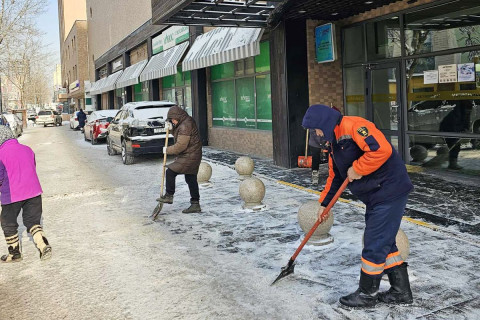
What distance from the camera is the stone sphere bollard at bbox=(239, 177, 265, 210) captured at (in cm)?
764

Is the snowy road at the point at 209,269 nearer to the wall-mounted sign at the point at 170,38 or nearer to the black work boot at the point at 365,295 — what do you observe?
the black work boot at the point at 365,295

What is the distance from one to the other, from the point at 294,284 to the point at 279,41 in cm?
834

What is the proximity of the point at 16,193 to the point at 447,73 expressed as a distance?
7861 mm

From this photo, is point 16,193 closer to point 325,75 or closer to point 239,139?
point 325,75

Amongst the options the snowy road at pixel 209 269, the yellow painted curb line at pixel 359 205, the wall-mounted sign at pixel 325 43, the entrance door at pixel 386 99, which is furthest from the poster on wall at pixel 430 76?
the snowy road at pixel 209 269

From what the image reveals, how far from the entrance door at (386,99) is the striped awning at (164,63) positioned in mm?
9343

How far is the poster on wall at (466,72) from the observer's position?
8.77 metres

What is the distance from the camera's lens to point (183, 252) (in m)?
5.66

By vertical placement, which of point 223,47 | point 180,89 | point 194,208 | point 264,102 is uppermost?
point 223,47

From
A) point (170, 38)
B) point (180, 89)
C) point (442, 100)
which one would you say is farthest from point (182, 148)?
point (170, 38)

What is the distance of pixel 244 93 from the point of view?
15.9 m

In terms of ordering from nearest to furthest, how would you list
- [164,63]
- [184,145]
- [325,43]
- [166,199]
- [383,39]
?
[184,145] < [166,199] < [383,39] < [325,43] < [164,63]

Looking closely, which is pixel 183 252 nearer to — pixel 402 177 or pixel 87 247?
pixel 87 247

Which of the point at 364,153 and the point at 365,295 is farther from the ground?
the point at 364,153
